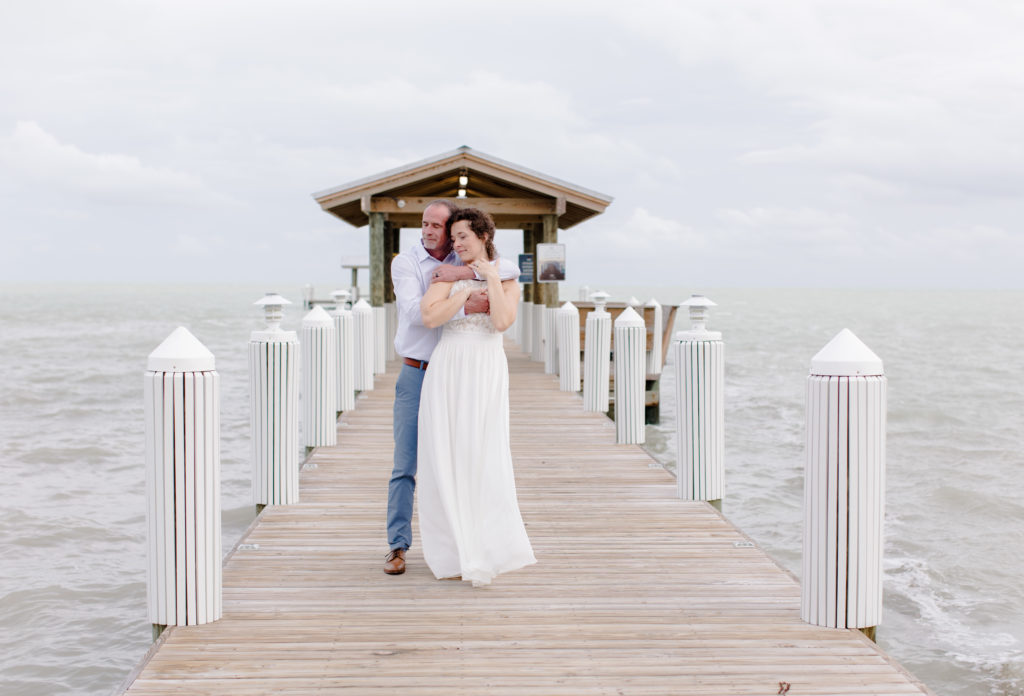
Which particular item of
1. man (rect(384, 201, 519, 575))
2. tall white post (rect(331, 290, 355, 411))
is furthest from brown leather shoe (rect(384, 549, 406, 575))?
tall white post (rect(331, 290, 355, 411))

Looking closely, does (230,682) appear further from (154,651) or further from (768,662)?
(768,662)

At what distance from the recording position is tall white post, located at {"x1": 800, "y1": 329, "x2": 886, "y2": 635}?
13.9 feet

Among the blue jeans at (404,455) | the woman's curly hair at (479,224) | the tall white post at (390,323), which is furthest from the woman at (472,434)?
the tall white post at (390,323)

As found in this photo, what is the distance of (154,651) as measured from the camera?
159 inches

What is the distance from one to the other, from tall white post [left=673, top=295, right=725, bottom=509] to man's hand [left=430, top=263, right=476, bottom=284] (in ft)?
7.48

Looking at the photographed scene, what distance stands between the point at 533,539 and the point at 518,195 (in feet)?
41.4

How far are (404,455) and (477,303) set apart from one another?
0.95 m

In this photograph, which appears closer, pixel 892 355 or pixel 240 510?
pixel 240 510

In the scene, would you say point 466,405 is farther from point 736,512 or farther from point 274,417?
point 736,512

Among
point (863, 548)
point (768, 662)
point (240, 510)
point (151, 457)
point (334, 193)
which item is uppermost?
point (334, 193)

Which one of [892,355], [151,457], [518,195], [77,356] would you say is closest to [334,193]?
[518,195]

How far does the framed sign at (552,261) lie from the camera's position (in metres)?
16.3

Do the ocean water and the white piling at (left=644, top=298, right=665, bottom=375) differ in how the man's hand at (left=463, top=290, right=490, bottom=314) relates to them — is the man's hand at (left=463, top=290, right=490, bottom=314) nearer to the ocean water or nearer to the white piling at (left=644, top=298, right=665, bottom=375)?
the ocean water

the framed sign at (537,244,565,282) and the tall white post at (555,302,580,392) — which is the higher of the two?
the framed sign at (537,244,565,282)
